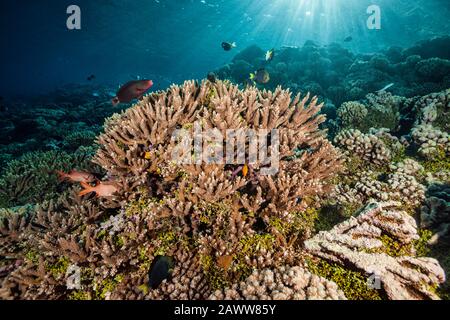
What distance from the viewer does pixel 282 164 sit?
3666mm

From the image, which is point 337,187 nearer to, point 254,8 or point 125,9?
point 125,9

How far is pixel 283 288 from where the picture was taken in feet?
8.39

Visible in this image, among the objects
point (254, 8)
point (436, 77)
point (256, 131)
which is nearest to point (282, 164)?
point (256, 131)

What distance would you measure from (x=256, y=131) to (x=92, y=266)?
2.99 metres

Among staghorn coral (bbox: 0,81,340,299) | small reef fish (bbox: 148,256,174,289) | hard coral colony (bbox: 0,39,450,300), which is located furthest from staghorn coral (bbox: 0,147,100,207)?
small reef fish (bbox: 148,256,174,289)

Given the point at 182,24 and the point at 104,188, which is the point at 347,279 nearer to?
the point at 104,188

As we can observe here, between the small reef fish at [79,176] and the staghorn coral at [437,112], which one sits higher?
the staghorn coral at [437,112]

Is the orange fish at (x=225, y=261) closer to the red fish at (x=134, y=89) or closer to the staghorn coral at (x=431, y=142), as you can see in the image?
the red fish at (x=134, y=89)

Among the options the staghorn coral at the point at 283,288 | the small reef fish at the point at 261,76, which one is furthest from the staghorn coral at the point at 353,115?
the staghorn coral at the point at 283,288

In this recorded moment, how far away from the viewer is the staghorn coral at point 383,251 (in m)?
2.65

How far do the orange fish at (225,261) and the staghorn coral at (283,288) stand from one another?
307 millimetres

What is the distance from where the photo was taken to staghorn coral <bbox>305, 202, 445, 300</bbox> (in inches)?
104

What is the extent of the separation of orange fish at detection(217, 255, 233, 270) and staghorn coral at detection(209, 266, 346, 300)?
0.31 m

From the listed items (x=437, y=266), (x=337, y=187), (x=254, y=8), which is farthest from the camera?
(x=254, y=8)
